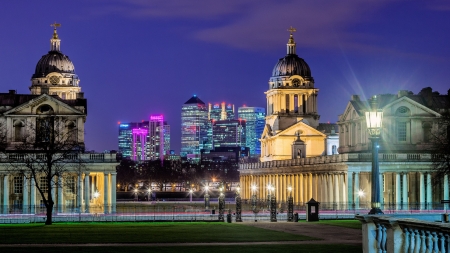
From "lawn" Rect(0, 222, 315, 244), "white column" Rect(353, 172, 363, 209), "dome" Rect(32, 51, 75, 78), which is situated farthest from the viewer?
"dome" Rect(32, 51, 75, 78)

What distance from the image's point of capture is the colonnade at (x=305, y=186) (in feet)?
415

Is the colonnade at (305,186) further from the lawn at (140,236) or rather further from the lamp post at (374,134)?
the lamp post at (374,134)

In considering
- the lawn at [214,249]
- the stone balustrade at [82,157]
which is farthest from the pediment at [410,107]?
the lawn at [214,249]

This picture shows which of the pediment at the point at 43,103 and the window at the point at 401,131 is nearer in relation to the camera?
the pediment at the point at 43,103

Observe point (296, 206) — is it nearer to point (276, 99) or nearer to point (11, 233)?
point (276, 99)

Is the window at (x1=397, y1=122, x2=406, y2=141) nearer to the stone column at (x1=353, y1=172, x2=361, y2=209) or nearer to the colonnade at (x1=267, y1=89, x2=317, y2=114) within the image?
the stone column at (x1=353, y1=172, x2=361, y2=209)

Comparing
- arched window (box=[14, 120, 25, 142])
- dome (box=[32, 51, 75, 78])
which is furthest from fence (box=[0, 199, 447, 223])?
dome (box=[32, 51, 75, 78])

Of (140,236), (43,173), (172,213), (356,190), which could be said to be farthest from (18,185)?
(140,236)

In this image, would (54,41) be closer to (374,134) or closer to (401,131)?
(401,131)

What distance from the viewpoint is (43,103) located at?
130 m

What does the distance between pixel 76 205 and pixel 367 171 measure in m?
34.4

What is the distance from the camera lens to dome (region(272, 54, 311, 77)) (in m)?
182

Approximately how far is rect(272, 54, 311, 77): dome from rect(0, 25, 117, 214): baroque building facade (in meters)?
49.2

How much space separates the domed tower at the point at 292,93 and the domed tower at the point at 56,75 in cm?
3506
